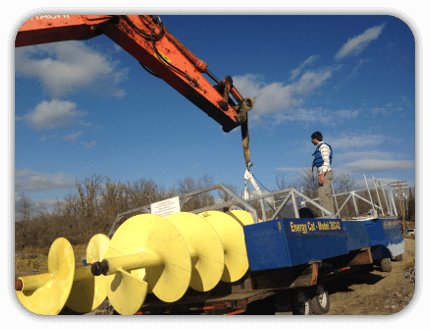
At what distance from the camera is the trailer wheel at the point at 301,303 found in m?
5.11

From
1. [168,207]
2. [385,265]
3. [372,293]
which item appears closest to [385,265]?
[385,265]

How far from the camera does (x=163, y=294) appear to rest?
397 centimetres

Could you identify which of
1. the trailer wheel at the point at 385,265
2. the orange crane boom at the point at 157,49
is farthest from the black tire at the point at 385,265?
the orange crane boom at the point at 157,49

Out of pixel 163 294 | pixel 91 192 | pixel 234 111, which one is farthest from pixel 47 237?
pixel 163 294

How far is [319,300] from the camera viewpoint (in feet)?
19.4

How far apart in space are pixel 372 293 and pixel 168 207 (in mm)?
4875

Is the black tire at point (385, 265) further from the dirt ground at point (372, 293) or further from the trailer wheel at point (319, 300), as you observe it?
the trailer wheel at point (319, 300)

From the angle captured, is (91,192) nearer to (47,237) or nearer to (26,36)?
(47,237)

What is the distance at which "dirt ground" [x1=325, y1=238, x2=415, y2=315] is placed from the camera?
593cm

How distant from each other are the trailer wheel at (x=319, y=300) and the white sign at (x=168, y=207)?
2709mm

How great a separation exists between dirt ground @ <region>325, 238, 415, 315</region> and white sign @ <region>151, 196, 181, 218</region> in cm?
332

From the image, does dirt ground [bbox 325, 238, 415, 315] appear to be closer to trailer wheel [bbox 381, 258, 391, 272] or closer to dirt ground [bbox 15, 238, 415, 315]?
dirt ground [bbox 15, 238, 415, 315]

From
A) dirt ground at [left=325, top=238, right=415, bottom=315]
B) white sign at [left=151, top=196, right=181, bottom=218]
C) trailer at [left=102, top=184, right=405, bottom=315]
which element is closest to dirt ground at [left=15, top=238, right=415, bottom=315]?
dirt ground at [left=325, top=238, right=415, bottom=315]

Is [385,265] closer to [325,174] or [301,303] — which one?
[325,174]
